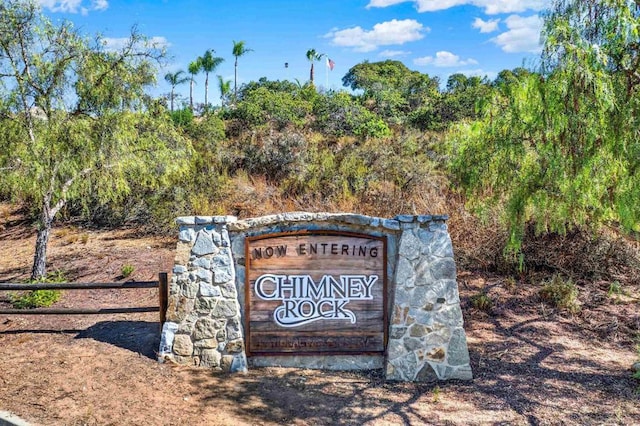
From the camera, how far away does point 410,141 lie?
16.1 m

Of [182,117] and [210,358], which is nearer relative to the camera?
[210,358]

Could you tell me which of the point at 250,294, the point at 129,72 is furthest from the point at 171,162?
the point at 250,294

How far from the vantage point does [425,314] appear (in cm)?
624

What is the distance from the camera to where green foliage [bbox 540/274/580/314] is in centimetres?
891

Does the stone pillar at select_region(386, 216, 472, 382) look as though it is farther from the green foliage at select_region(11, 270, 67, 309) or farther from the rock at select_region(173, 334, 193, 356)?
the green foliage at select_region(11, 270, 67, 309)

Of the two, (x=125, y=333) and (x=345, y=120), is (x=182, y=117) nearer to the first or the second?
(x=345, y=120)

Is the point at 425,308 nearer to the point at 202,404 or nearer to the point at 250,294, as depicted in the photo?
the point at 250,294

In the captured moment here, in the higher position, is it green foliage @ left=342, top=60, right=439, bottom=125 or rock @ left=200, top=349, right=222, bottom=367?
green foliage @ left=342, top=60, right=439, bottom=125

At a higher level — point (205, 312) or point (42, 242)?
point (42, 242)

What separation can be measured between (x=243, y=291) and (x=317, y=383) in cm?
141

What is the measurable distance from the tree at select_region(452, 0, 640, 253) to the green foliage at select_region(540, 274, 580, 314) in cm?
267

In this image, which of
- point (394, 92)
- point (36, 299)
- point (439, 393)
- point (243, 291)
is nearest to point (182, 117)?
point (394, 92)

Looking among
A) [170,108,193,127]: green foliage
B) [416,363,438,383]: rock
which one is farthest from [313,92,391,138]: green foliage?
[416,363,438,383]: rock

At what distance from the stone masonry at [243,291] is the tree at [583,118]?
4.94 feet
